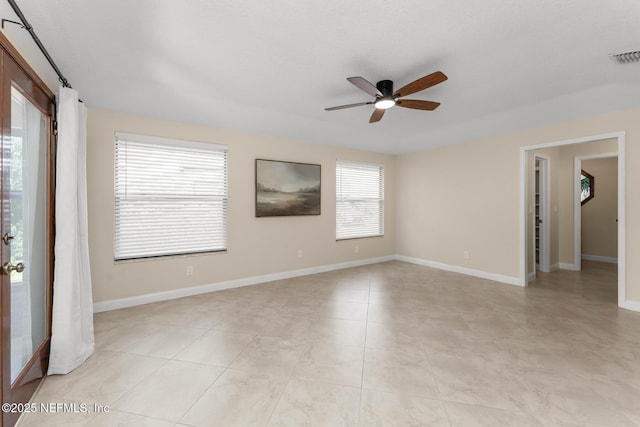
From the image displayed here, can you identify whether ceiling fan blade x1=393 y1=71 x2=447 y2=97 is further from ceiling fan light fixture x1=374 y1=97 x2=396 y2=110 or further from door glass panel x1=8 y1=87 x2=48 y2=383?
door glass panel x1=8 y1=87 x2=48 y2=383

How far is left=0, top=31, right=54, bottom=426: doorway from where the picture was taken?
1.49m

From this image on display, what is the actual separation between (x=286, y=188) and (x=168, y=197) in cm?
180

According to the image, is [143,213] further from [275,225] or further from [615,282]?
[615,282]

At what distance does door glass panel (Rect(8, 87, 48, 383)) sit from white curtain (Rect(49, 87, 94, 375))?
13 cm

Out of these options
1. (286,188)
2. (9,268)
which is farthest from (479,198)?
(9,268)

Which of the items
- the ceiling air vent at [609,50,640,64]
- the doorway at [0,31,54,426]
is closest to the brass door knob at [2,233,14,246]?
the doorway at [0,31,54,426]

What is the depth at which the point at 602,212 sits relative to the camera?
6234mm

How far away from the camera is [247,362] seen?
218cm

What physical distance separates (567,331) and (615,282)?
2946 millimetres

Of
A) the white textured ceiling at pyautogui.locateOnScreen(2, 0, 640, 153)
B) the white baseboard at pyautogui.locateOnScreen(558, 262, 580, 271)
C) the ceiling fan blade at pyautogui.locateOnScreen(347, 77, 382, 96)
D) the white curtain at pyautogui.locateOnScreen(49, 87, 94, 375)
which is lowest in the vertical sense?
the white baseboard at pyautogui.locateOnScreen(558, 262, 580, 271)

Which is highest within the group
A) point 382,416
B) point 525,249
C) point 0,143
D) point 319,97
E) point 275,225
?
point 319,97

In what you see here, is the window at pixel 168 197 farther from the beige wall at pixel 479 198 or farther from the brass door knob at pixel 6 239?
the beige wall at pixel 479 198

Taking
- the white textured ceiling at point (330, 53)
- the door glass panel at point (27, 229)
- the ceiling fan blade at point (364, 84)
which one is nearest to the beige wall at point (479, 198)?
the white textured ceiling at point (330, 53)

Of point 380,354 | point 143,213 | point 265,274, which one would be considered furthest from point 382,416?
point 143,213
